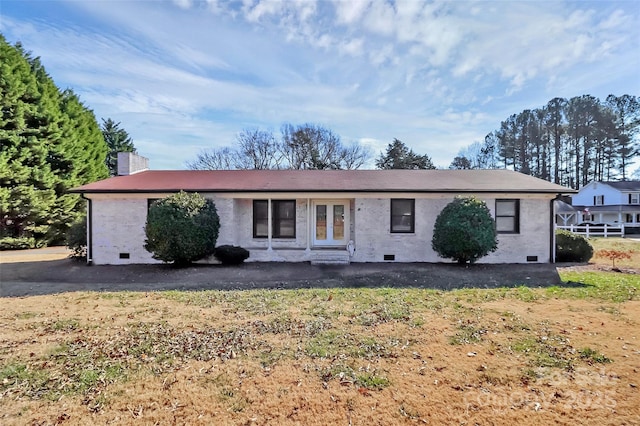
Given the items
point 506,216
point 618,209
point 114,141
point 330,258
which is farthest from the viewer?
point 618,209

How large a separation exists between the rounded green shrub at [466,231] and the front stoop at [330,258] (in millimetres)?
3586

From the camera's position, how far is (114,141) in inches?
1368

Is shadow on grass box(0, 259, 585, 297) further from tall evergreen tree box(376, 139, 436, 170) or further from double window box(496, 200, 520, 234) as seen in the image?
tall evergreen tree box(376, 139, 436, 170)

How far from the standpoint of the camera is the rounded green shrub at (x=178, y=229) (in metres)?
10.9

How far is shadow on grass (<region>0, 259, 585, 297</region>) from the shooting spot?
30.0 feet

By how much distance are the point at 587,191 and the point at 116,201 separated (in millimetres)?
A: 50911

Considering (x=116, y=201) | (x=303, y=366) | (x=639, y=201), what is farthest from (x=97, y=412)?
(x=639, y=201)

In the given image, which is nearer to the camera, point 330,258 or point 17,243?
point 330,258

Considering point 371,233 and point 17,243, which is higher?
point 371,233

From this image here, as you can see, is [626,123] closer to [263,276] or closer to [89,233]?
[263,276]

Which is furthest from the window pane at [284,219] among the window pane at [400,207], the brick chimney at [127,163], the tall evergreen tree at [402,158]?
the tall evergreen tree at [402,158]

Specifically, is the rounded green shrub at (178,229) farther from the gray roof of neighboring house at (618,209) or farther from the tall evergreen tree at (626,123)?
the tall evergreen tree at (626,123)

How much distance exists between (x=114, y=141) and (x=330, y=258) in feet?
109

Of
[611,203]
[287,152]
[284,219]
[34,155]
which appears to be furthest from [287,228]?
[611,203]
